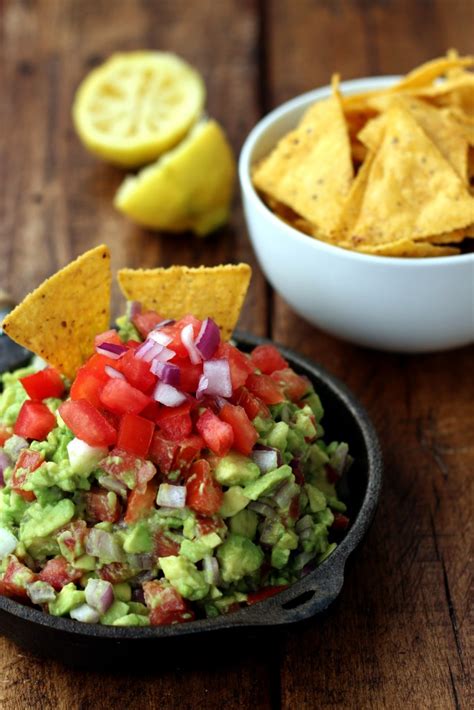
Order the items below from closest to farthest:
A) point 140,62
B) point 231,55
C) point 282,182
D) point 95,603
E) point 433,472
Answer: point 95,603 → point 433,472 → point 282,182 → point 140,62 → point 231,55

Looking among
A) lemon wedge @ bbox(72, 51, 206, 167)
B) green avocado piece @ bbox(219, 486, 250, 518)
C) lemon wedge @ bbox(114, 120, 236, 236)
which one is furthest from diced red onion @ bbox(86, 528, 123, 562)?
lemon wedge @ bbox(72, 51, 206, 167)

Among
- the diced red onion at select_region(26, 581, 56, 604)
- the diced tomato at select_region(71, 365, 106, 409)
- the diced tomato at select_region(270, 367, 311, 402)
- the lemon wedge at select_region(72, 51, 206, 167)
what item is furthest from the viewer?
the lemon wedge at select_region(72, 51, 206, 167)

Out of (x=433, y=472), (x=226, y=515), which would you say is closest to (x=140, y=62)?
(x=433, y=472)

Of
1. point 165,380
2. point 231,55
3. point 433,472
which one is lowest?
point 433,472

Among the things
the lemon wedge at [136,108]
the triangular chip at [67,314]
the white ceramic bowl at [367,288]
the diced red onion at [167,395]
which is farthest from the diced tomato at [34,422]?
the lemon wedge at [136,108]

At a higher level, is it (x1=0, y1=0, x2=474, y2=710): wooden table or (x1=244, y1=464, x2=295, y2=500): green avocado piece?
(x1=244, y1=464, x2=295, y2=500): green avocado piece

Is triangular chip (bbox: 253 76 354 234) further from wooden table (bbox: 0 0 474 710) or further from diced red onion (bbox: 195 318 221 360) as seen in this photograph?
diced red onion (bbox: 195 318 221 360)

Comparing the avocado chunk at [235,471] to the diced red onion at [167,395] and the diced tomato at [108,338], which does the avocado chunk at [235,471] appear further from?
the diced tomato at [108,338]

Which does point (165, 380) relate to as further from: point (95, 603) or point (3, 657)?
point (3, 657)
